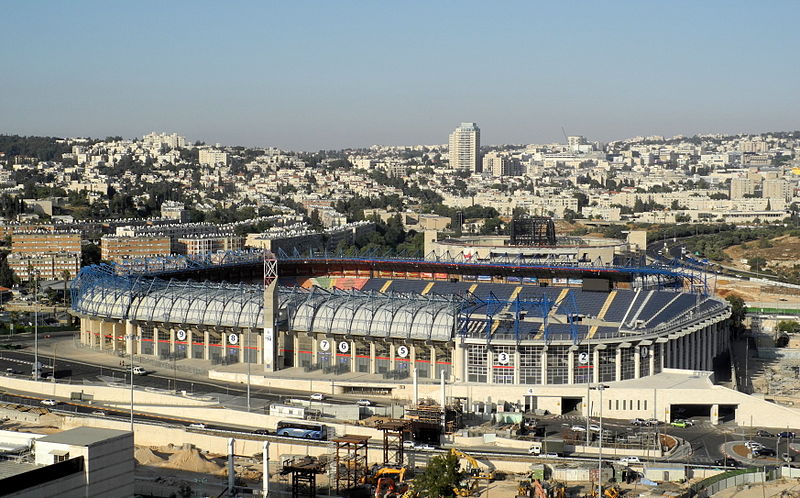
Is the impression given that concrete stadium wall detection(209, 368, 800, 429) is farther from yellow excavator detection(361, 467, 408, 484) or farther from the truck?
yellow excavator detection(361, 467, 408, 484)

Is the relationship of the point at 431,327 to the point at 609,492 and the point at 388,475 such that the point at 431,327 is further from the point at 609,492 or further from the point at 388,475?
the point at 609,492

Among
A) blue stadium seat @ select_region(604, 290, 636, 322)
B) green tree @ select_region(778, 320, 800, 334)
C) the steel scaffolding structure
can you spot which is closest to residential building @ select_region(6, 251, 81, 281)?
blue stadium seat @ select_region(604, 290, 636, 322)

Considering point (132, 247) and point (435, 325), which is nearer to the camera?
point (435, 325)

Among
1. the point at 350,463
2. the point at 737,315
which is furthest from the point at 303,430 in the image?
the point at 737,315

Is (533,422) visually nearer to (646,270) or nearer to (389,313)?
(389,313)

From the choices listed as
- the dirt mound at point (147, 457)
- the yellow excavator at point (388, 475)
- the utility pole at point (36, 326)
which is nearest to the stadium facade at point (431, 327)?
the utility pole at point (36, 326)
